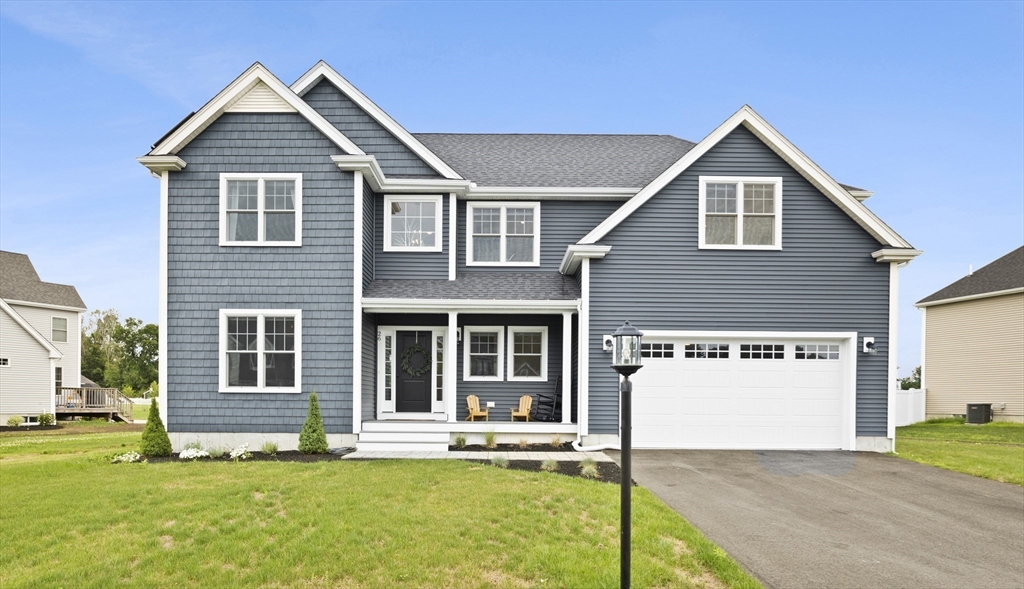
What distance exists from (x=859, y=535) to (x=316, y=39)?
715 inches

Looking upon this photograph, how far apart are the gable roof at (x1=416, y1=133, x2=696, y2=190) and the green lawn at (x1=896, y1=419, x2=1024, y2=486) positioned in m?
8.97

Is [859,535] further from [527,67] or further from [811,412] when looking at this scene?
[527,67]

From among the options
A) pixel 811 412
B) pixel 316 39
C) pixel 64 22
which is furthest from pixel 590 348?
pixel 64 22

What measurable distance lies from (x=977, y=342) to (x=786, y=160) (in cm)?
1800

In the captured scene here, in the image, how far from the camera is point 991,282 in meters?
24.9

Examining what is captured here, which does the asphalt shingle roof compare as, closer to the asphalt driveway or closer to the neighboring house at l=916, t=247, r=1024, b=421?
the asphalt driveway

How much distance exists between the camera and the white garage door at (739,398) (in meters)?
13.5

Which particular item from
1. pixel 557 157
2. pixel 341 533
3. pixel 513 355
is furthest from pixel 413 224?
pixel 341 533

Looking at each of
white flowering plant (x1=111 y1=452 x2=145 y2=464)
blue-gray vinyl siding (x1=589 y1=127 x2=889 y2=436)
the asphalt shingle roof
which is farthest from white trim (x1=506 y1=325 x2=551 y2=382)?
white flowering plant (x1=111 y1=452 x2=145 y2=464)

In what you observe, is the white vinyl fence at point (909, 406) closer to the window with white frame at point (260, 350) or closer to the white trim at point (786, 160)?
the white trim at point (786, 160)

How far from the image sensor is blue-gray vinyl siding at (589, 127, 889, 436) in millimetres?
13547

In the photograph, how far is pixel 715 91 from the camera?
60.2 ft


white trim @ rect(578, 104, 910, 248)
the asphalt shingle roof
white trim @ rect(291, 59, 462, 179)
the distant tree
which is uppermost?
white trim @ rect(291, 59, 462, 179)

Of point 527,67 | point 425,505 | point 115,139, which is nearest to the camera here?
point 425,505
